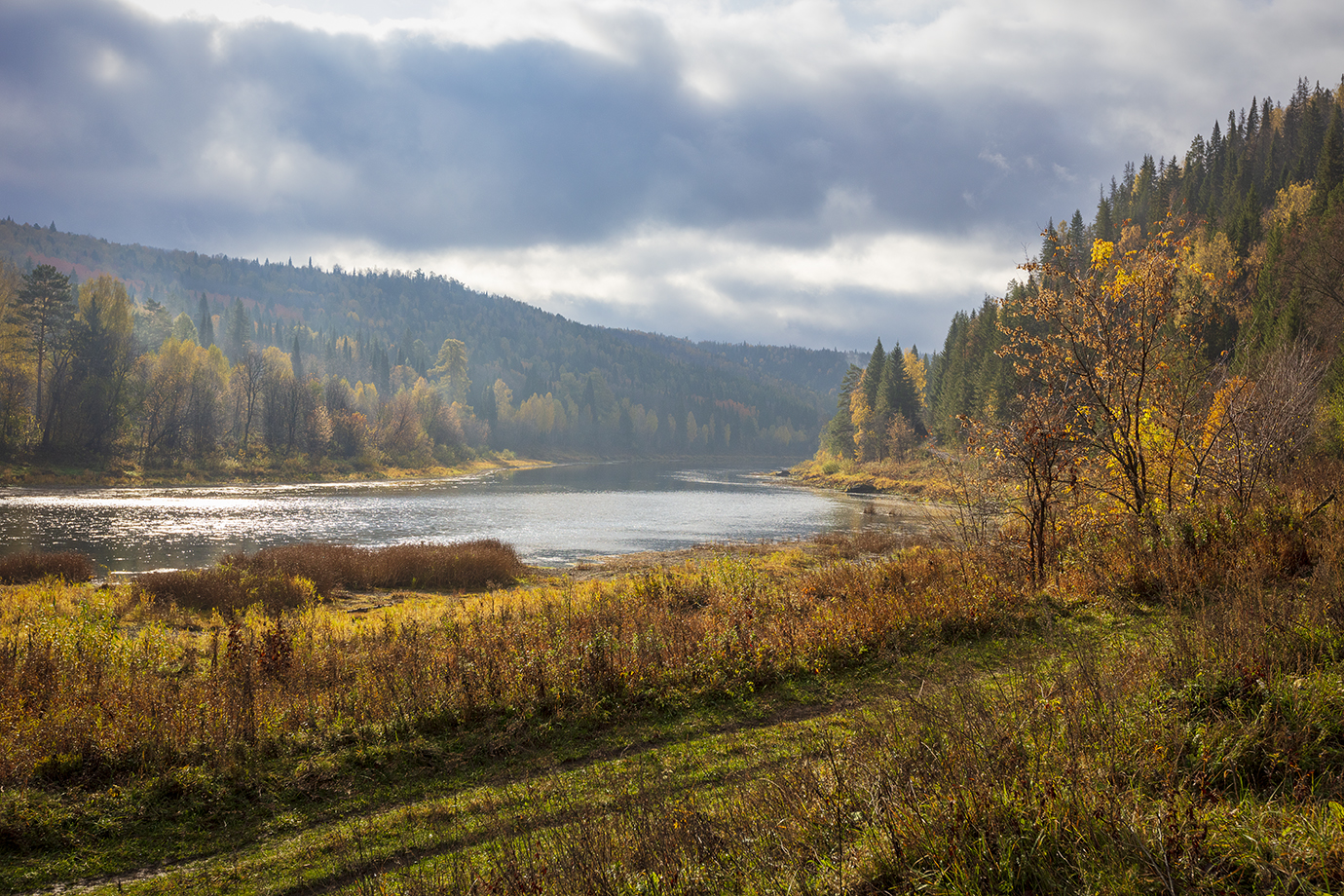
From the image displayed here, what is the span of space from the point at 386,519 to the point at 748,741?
4303cm

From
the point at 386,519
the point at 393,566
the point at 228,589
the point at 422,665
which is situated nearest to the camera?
the point at 422,665

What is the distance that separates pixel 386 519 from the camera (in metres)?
45.5

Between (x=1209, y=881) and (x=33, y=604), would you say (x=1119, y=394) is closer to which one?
(x=1209, y=881)

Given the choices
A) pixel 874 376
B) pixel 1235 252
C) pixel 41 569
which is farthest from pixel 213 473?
pixel 1235 252

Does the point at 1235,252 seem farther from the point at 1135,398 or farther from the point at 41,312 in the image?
the point at 41,312

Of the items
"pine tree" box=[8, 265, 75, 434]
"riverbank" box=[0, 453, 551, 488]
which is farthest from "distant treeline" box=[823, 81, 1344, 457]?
"pine tree" box=[8, 265, 75, 434]

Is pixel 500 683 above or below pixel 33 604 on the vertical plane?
above

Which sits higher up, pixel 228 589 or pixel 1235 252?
pixel 1235 252

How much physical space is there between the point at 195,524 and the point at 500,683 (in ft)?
130

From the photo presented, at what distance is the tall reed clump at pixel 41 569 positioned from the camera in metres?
21.5

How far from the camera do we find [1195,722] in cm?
489

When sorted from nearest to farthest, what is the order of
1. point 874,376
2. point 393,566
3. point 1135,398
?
point 1135,398, point 393,566, point 874,376

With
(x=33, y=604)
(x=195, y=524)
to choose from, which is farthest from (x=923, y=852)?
(x=195, y=524)

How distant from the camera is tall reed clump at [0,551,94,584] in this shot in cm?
2147
